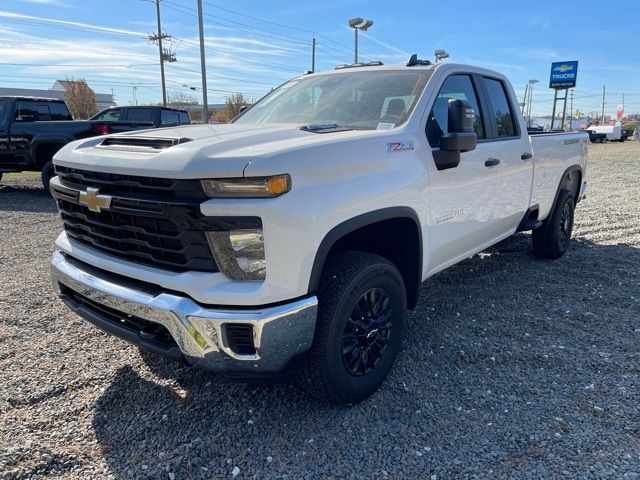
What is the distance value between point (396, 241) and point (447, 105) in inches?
43.5

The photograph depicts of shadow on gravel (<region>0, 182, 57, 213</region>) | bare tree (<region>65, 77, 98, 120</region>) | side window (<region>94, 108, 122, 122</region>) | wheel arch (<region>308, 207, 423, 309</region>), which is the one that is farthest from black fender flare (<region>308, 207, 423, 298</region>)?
bare tree (<region>65, 77, 98, 120</region>)

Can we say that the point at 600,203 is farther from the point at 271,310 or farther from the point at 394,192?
the point at 271,310

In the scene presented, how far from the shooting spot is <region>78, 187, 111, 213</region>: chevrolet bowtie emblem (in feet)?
8.32

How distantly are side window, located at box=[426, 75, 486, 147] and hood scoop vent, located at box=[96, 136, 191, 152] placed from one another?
1.65 m

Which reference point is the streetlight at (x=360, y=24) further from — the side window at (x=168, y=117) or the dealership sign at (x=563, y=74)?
the dealership sign at (x=563, y=74)

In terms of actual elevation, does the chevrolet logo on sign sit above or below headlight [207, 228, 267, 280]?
above

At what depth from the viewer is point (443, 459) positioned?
2475mm

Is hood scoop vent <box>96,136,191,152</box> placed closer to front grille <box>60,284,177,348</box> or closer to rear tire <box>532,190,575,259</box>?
front grille <box>60,284,177,348</box>

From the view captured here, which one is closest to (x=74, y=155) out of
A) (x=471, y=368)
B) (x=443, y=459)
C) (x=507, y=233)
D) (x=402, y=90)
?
(x=402, y=90)

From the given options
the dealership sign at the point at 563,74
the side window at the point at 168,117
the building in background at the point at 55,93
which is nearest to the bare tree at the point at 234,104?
the building in background at the point at 55,93

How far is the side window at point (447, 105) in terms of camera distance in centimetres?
337

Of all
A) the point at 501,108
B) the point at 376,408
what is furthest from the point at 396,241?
the point at 501,108

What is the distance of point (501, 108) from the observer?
457 cm

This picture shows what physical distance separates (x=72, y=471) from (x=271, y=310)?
1252 mm
